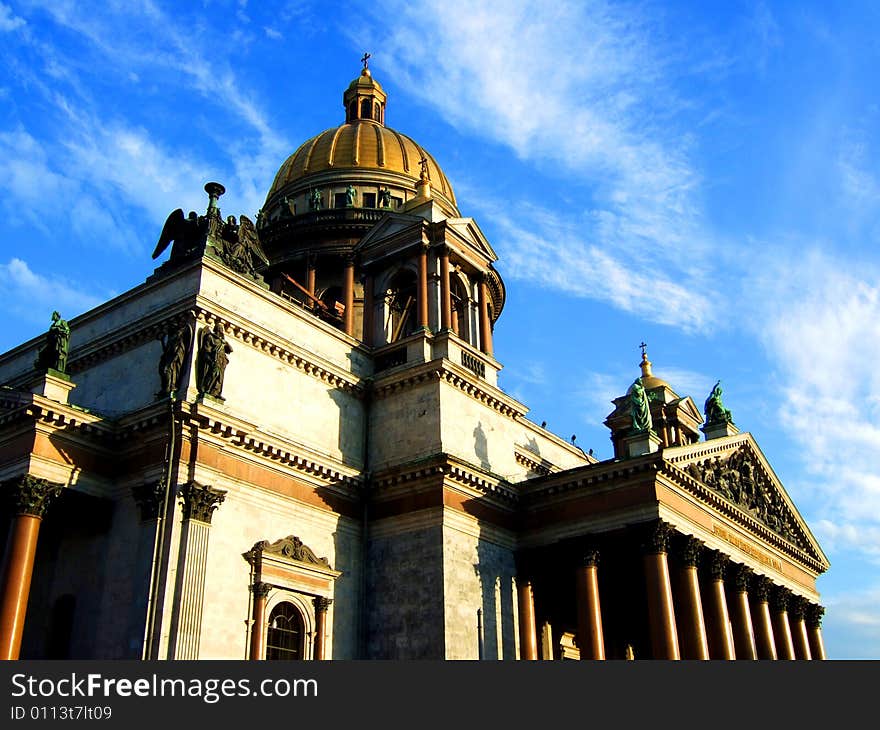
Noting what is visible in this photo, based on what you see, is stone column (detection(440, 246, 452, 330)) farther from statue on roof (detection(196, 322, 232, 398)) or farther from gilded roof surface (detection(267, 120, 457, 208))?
gilded roof surface (detection(267, 120, 457, 208))

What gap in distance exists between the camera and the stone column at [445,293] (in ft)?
119

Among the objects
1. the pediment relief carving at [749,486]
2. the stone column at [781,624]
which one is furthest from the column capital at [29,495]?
the stone column at [781,624]

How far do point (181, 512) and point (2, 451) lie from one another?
5815mm

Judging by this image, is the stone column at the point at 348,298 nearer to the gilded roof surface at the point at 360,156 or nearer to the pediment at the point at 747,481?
the gilded roof surface at the point at 360,156

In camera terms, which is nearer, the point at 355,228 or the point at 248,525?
the point at 248,525

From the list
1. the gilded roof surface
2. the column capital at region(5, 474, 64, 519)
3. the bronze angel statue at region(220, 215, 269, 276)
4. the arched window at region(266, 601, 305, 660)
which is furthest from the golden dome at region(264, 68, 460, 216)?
the column capital at region(5, 474, 64, 519)

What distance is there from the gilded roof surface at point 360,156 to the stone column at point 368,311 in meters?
14.6

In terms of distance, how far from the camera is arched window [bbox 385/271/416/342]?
1531 inches

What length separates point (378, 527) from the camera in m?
31.6

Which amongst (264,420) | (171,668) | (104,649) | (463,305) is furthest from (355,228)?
(171,668)

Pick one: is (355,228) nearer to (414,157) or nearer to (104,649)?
(414,157)

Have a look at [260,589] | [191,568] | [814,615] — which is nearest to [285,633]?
[260,589]

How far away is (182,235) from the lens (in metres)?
32.6

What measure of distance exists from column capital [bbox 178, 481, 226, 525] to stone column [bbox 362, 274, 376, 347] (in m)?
12.3
